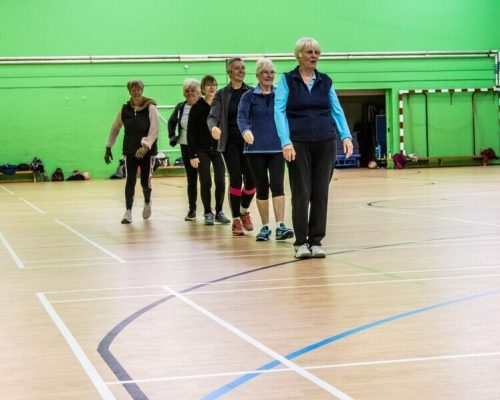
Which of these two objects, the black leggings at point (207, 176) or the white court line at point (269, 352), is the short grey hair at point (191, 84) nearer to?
the black leggings at point (207, 176)

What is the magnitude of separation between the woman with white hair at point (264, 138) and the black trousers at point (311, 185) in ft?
4.04

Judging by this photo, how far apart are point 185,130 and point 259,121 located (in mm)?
3273

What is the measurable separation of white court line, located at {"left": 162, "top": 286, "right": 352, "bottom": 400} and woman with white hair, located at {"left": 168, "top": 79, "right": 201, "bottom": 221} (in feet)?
20.3

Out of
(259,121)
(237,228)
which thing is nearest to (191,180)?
(237,228)

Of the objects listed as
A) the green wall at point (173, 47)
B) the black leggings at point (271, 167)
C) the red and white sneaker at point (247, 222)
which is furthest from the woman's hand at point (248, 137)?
the green wall at point (173, 47)

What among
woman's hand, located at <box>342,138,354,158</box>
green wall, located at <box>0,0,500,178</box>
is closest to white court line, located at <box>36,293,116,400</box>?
woman's hand, located at <box>342,138,354,158</box>

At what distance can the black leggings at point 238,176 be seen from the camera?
1008 cm

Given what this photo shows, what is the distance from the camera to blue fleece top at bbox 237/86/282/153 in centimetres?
→ 911

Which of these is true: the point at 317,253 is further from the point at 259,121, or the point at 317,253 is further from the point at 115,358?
the point at 115,358

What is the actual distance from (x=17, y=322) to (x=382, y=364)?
7.26 feet

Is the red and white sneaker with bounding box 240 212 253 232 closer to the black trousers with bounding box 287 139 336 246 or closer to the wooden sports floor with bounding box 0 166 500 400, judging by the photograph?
the wooden sports floor with bounding box 0 166 500 400

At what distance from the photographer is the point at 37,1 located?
29.5m

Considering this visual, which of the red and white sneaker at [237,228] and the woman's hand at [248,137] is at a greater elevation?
the woman's hand at [248,137]

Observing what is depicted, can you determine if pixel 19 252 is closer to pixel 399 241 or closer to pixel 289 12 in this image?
pixel 399 241
